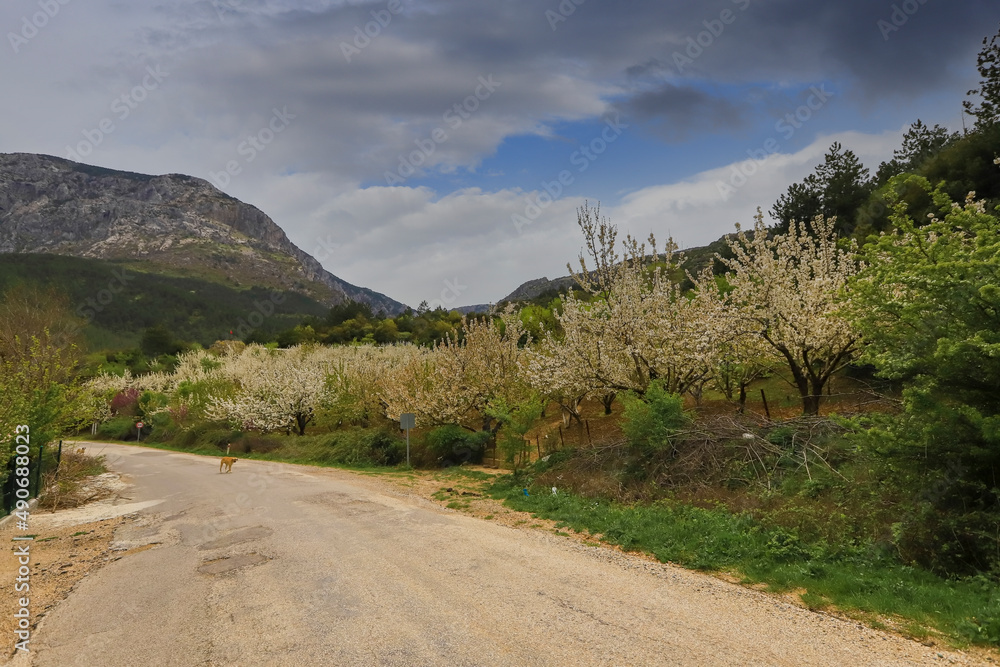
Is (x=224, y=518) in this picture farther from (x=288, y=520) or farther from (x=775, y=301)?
(x=775, y=301)

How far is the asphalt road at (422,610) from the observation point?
16.8ft

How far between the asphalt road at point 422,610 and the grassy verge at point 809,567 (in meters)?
→ 0.47

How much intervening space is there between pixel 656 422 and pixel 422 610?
825cm

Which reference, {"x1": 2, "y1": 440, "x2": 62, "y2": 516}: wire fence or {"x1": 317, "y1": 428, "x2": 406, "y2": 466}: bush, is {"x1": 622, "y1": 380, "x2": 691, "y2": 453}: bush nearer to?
{"x1": 317, "y1": 428, "x2": 406, "y2": 466}: bush

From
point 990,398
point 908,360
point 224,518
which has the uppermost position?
point 908,360

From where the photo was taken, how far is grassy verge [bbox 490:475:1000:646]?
17.9 feet

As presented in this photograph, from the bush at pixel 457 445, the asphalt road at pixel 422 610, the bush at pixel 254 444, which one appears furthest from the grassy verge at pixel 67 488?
the bush at pixel 457 445

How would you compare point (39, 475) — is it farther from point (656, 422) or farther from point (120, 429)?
point (120, 429)

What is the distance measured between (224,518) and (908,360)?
14062mm

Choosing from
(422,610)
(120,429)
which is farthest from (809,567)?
(120,429)

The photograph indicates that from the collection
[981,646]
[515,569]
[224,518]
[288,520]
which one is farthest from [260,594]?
[981,646]

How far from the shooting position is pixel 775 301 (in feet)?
47.1

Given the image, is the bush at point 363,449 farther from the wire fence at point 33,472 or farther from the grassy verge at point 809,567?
the grassy verge at point 809,567

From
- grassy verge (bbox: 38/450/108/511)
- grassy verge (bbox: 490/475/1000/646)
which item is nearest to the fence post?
grassy verge (bbox: 38/450/108/511)
